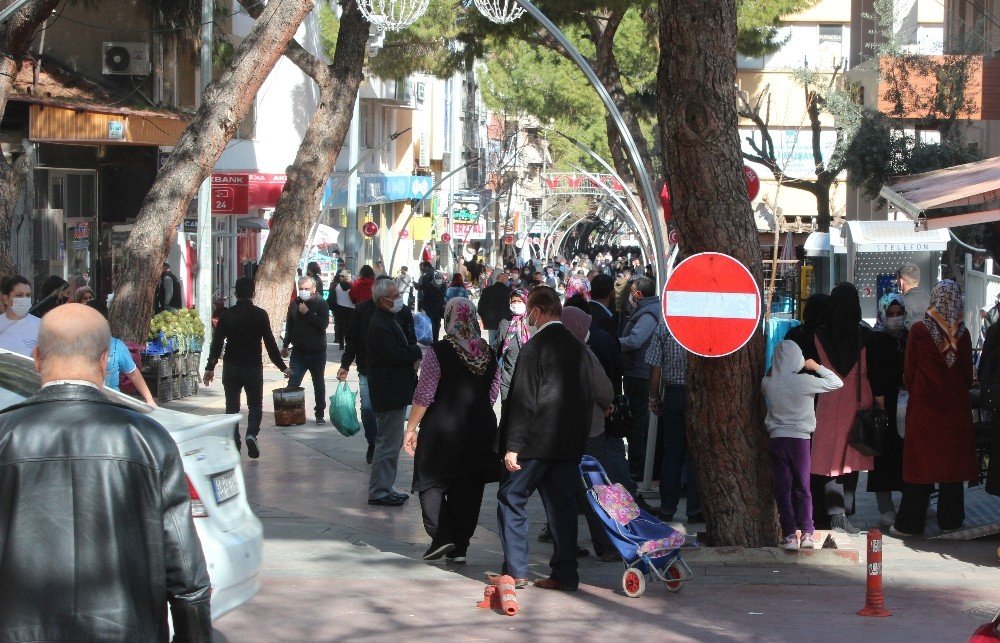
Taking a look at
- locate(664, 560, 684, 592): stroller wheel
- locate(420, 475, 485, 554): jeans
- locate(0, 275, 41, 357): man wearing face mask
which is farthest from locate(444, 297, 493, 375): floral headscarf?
locate(0, 275, 41, 357): man wearing face mask

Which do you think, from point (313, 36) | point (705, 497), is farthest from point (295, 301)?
point (313, 36)

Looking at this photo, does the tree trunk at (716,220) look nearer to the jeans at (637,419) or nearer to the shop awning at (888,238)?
the jeans at (637,419)

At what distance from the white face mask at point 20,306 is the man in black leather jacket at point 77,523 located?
24.1 feet

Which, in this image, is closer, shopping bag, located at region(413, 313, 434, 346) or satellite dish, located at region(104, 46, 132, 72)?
shopping bag, located at region(413, 313, 434, 346)

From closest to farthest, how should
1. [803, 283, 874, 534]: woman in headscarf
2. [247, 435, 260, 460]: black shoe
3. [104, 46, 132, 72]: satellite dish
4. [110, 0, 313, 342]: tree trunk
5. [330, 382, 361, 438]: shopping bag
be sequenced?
1. [803, 283, 874, 534]: woman in headscarf
2. [330, 382, 361, 438]: shopping bag
3. [247, 435, 260, 460]: black shoe
4. [110, 0, 313, 342]: tree trunk
5. [104, 46, 132, 72]: satellite dish

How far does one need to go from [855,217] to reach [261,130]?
50.7 feet

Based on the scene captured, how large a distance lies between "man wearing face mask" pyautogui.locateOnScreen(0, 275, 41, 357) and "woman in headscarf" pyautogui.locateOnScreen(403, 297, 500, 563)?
9.96 ft

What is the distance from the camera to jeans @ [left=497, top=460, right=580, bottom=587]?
25.2ft

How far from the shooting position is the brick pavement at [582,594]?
6996 millimetres

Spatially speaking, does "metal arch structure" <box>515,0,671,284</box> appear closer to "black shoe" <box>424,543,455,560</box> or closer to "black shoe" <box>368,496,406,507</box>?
"black shoe" <box>368,496,406,507</box>

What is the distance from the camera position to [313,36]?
1537 inches

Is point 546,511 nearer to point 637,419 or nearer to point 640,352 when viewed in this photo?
point 640,352

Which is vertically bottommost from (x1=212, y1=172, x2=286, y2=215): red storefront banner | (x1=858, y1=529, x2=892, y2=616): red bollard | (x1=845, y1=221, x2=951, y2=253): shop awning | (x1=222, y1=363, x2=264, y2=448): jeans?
(x1=858, y1=529, x2=892, y2=616): red bollard

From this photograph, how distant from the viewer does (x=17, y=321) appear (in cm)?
1005
